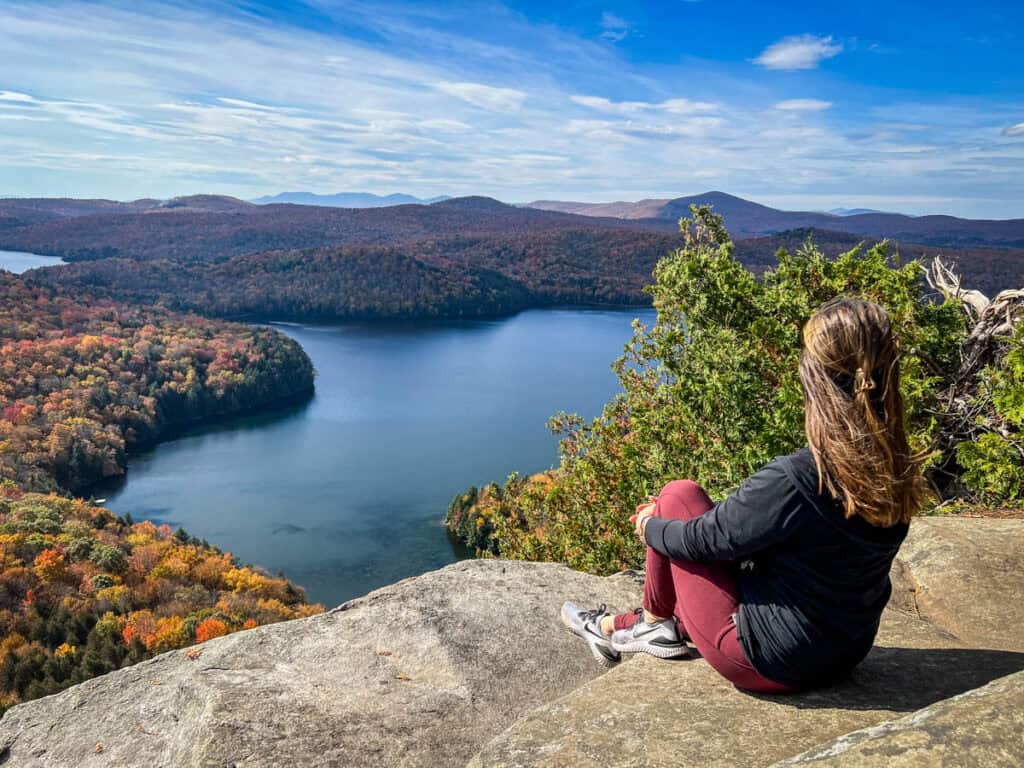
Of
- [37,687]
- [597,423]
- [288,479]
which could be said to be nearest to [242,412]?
[288,479]

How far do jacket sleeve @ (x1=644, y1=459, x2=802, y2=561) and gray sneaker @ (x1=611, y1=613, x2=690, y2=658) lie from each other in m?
0.71

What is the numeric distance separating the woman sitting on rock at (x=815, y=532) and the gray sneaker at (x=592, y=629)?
3.33 ft

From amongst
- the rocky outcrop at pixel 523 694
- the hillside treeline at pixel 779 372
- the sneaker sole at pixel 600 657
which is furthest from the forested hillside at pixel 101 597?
the sneaker sole at pixel 600 657

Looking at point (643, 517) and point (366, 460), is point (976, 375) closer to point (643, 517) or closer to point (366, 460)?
point (643, 517)

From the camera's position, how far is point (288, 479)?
51.6 metres

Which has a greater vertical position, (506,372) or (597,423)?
(597,423)

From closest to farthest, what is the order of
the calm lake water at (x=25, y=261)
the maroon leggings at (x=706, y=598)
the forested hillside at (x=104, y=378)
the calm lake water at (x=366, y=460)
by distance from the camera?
1. the maroon leggings at (x=706, y=598)
2. the calm lake water at (x=366, y=460)
3. the forested hillside at (x=104, y=378)
4. the calm lake water at (x=25, y=261)

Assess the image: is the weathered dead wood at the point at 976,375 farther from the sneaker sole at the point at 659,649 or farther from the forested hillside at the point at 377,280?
the forested hillside at the point at 377,280

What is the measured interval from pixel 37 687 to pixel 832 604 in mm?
28704

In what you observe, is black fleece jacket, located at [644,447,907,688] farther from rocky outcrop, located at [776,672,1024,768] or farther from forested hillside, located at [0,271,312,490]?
forested hillside, located at [0,271,312,490]

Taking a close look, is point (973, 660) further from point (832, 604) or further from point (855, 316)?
point (855, 316)

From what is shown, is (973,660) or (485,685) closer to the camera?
(973,660)

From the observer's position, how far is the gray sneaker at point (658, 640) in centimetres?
342

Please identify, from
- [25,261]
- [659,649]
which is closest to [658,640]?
[659,649]
